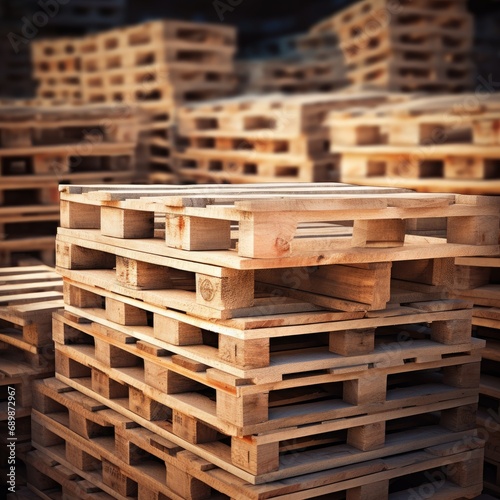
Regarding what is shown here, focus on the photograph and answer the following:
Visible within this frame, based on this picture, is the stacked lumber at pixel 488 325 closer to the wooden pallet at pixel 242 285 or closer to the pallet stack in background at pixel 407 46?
the wooden pallet at pixel 242 285

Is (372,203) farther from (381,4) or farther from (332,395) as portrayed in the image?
(381,4)

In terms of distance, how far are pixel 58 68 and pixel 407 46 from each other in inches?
189

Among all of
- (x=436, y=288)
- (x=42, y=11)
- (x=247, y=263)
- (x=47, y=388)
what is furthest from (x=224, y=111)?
(x=42, y=11)

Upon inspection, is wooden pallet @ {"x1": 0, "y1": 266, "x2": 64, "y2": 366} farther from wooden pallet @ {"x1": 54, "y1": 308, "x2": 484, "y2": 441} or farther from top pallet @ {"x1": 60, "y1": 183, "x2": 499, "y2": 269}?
top pallet @ {"x1": 60, "y1": 183, "x2": 499, "y2": 269}

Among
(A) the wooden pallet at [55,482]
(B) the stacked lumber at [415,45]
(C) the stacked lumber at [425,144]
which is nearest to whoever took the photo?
(A) the wooden pallet at [55,482]

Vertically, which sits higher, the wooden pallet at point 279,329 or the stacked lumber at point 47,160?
the stacked lumber at point 47,160

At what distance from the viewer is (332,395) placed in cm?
430

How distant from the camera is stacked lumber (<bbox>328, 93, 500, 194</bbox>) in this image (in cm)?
579

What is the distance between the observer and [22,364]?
561cm

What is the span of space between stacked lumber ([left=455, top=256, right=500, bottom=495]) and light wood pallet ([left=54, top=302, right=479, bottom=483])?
0.49 m

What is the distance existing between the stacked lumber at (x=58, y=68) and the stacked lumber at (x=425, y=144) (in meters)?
5.26

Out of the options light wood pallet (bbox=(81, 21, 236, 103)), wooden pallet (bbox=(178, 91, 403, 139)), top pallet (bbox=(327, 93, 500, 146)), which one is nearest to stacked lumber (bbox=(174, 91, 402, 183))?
wooden pallet (bbox=(178, 91, 403, 139))

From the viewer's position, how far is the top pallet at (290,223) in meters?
3.54

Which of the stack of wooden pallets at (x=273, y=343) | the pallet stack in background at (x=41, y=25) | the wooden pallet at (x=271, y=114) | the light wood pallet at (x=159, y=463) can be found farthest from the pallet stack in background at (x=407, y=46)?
the light wood pallet at (x=159, y=463)
